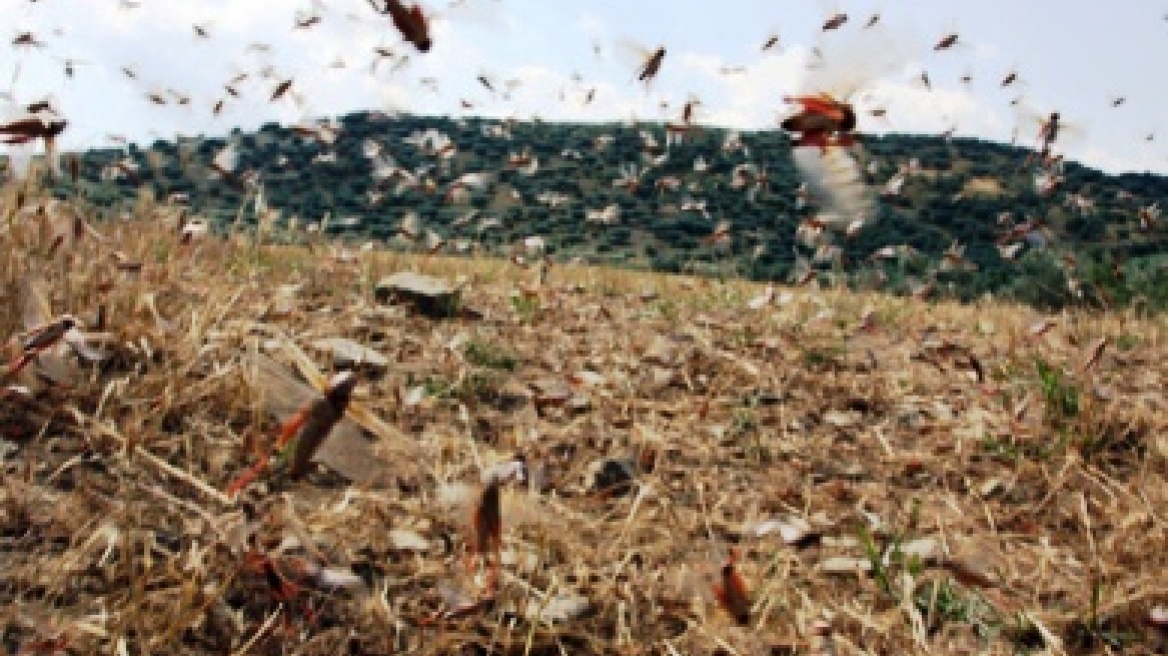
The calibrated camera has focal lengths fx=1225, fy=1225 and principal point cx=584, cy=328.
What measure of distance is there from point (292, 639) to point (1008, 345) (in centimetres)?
480

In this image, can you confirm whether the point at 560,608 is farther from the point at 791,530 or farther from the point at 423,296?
the point at 423,296

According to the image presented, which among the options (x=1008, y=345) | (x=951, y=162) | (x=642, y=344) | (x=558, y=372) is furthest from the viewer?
(x=951, y=162)

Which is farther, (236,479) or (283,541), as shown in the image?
(236,479)

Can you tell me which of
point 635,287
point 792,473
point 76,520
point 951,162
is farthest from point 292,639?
point 951,162

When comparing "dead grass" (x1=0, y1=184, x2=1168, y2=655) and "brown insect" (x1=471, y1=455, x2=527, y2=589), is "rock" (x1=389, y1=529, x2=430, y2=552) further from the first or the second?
"brown insect" (x1=471, y1=455, x2=527, y2=589)

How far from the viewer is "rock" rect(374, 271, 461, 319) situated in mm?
5961

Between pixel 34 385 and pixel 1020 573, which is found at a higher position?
pixel 34 385

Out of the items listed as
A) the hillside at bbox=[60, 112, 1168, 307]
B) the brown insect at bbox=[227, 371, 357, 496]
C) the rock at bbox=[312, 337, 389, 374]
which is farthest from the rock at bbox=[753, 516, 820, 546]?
the hillside at bbox=[60, 112, 1168, 307]

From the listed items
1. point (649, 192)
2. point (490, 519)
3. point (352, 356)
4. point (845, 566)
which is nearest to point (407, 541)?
point (490, 519)

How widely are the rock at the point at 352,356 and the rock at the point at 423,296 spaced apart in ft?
3.35

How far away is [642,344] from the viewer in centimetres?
585

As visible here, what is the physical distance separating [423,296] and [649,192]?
38.2 meters

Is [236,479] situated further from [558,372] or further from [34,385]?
[558,372]

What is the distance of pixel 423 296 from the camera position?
5957 mm
